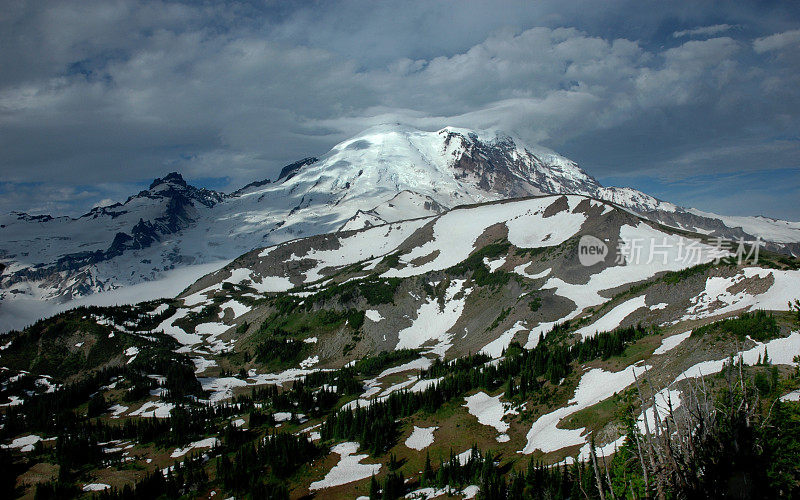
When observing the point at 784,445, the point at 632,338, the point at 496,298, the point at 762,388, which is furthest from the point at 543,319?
the point at 784,445

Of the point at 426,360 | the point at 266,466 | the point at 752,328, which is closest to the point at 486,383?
the point at 266,466

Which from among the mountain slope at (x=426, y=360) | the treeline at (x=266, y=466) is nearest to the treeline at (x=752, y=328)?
the mountain slope at (x=426, y=360)

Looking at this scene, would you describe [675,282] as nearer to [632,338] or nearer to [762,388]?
[632,338]

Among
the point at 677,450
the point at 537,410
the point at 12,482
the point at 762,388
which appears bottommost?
the point at 12,482

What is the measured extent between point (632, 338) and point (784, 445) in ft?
158

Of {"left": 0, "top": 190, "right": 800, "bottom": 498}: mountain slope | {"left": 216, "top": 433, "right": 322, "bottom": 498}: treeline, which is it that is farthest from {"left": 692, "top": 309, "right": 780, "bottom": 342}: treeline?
{"left": 216, "top": 433, "right": 322, "bottom": 498}: treeline

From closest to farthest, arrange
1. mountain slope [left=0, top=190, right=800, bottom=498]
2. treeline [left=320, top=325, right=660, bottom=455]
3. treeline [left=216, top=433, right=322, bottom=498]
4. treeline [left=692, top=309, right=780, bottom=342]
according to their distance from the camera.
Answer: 1. treeline [left=692, top=309, right=780, bottom=342]
2. mountain slope [left=0, top=190, right=800, bottom=498]
3. treeline [left=216, top=433, right=322, bottom=498]
4. treeline [left=320, top=325, right=660, bottom=455]

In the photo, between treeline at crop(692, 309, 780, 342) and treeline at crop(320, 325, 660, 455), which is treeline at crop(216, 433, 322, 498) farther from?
treeline at crop(692, 309, 780, 342)

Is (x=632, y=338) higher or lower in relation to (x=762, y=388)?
lower

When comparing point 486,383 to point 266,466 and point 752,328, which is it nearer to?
point 266,466

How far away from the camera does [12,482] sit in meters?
75.8

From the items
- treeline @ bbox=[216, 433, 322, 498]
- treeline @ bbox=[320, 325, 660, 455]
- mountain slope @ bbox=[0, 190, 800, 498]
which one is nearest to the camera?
mountain slope @ bbox=[0, 190, 800, 498]

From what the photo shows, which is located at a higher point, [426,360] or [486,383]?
[486,383]

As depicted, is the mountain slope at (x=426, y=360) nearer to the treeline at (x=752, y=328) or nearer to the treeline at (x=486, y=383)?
the treeline at (x=752, y=328)
